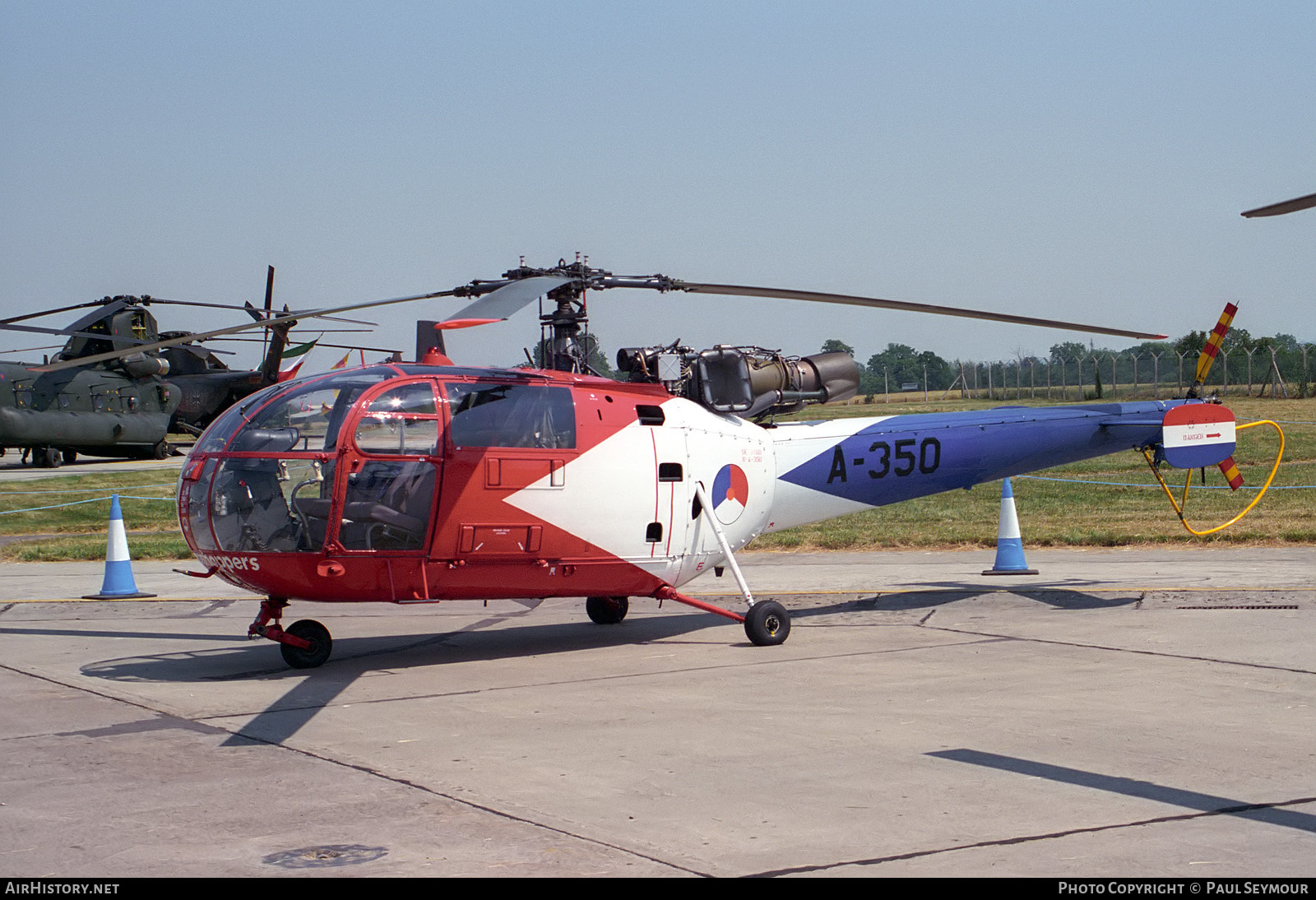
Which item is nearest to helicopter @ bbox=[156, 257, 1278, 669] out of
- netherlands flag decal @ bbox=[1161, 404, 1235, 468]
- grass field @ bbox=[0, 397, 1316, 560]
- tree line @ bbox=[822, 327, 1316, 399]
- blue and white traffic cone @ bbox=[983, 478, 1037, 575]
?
netherlands flag decal @ bbox=[1161, 404, 1235, 468]

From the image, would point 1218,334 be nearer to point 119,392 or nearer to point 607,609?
point 607,609

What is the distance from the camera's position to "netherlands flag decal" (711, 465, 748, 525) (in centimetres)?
1087

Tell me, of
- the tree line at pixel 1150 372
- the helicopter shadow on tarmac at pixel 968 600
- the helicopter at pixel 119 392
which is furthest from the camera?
the tree line at pixel 1150 372

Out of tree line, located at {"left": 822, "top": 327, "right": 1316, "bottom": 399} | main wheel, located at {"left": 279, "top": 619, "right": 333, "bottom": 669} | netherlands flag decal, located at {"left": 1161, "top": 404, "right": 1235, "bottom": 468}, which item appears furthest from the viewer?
tree line, located at {"left": 822, "top": 327, "right": 1316, "bottom": 399}

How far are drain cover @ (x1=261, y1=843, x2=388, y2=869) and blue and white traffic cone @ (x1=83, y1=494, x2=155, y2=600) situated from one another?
9.72 metres

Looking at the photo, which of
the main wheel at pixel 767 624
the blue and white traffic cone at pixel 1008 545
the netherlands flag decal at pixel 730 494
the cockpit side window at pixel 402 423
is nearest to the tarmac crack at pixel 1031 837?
the main wheel at pixel 767 624

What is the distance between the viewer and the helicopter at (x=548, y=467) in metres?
8.95

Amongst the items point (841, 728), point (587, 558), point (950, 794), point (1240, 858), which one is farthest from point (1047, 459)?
point (1240, 858)

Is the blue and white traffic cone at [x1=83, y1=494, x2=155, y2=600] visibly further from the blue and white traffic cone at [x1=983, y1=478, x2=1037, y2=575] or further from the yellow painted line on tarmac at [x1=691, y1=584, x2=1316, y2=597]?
the blue and white traffic cone at [x1=983, y1=478, x2=1037, y2=575]

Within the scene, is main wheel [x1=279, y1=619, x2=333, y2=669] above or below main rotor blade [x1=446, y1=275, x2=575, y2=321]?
below

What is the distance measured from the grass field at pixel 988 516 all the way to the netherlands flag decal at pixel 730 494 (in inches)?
254

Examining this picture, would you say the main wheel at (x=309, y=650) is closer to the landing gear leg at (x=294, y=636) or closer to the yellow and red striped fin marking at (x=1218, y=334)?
the landing gear leg at (x=294, y=636)

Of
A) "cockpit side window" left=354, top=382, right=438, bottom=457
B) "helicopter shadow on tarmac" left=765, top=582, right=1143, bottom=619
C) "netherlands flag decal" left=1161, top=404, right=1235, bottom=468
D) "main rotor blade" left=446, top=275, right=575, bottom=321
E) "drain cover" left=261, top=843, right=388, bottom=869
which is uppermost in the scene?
"main rotor blade" left=446, top=275, right=575, bottom=321

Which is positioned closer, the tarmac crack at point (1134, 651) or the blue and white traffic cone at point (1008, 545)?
the tarmac crack at point (1134, 651)
